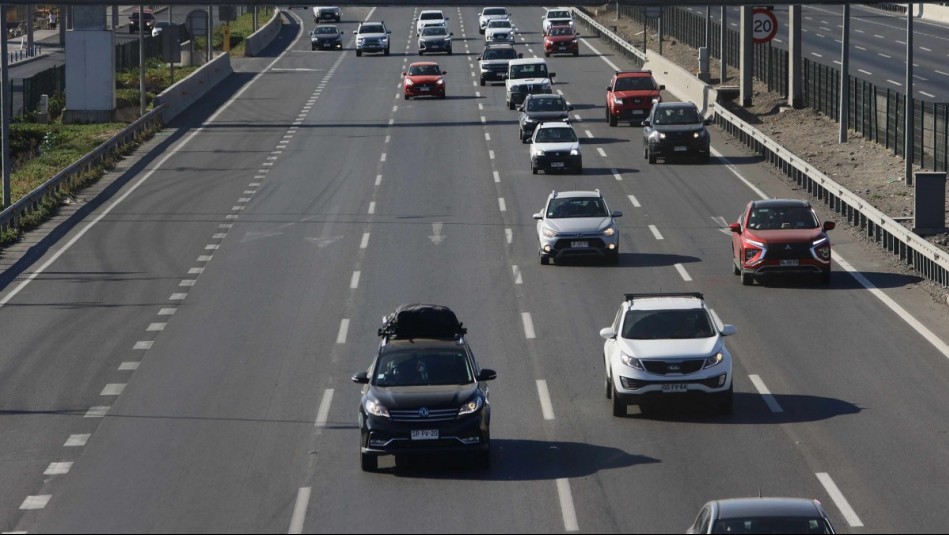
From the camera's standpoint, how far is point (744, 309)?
29.3 meters

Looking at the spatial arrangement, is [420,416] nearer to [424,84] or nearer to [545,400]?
[545,400]

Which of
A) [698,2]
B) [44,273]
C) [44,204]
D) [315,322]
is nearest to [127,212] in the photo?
[44,204]

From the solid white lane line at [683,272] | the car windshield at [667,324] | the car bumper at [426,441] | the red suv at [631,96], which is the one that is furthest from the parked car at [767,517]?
the red suv at [631,96]

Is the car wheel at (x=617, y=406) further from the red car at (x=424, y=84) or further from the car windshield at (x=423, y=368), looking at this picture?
the red car at (x=424, y=84)

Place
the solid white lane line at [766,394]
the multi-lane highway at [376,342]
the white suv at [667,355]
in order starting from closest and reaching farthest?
the multi-lane highway at [376,342], the white suv at [667,355], the solid white lane line at [766,394]

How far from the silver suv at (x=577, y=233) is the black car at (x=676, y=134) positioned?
13.9 metres

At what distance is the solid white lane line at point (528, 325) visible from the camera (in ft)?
89.7

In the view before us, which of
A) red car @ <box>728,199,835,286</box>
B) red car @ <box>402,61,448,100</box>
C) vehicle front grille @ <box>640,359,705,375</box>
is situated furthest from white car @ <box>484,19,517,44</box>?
vehicle front grille @ <box>640,359,705,375</box>

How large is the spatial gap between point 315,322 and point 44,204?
51.5 ft

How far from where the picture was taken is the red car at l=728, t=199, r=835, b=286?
3103cm

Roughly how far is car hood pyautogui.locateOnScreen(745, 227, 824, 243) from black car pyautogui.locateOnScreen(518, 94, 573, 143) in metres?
22.3

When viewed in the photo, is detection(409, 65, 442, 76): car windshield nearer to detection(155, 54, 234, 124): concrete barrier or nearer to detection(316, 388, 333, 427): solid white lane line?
detection(155, 54, 234, 124): concrete barrier

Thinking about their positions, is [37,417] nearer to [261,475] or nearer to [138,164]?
[261,475]

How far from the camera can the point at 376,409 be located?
19125mm
